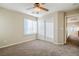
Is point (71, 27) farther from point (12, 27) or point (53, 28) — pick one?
point (12, 27)

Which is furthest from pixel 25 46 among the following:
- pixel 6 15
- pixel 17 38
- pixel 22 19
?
pixel 6 15

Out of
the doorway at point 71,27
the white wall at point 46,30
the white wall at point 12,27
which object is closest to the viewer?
the white wall at point 12,27

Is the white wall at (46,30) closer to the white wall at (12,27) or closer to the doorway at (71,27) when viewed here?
the white wall at (12,27)

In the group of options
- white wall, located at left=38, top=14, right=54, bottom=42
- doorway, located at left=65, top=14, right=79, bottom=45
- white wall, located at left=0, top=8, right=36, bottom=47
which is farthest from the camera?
doorway, located at left=65, top=14, right=79, bottom=45

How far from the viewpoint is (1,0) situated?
1253 millimetres

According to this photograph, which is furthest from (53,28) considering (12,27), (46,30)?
(12,27)

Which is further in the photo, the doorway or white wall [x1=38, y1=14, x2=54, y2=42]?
the doorway

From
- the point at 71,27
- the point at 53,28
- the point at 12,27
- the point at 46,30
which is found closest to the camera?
the point at 12,27

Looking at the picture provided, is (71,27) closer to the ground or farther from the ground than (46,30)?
farther from the ground

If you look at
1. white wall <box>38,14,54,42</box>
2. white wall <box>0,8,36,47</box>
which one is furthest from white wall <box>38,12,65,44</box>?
white wall <box>0,8,36,47</box>

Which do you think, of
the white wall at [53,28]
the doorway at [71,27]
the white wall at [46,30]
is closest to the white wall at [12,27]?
the white wall at [46,30]

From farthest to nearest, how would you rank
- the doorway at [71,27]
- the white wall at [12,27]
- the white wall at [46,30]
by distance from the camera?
the doorway at [71,27] < the white wall at [46,30] < the white wall at [12,27]

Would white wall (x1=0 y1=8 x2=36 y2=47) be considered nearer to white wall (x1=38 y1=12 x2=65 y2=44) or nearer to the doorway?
white wall (x1=38 y1=12 x2=65 y2=44)

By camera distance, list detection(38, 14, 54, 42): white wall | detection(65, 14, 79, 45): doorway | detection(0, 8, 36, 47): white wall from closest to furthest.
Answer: detection(0, 8, 36, 47): white wall < detection(38, 14, 54, 42): white wall < detection(65, 14, 79, 45): doorway
